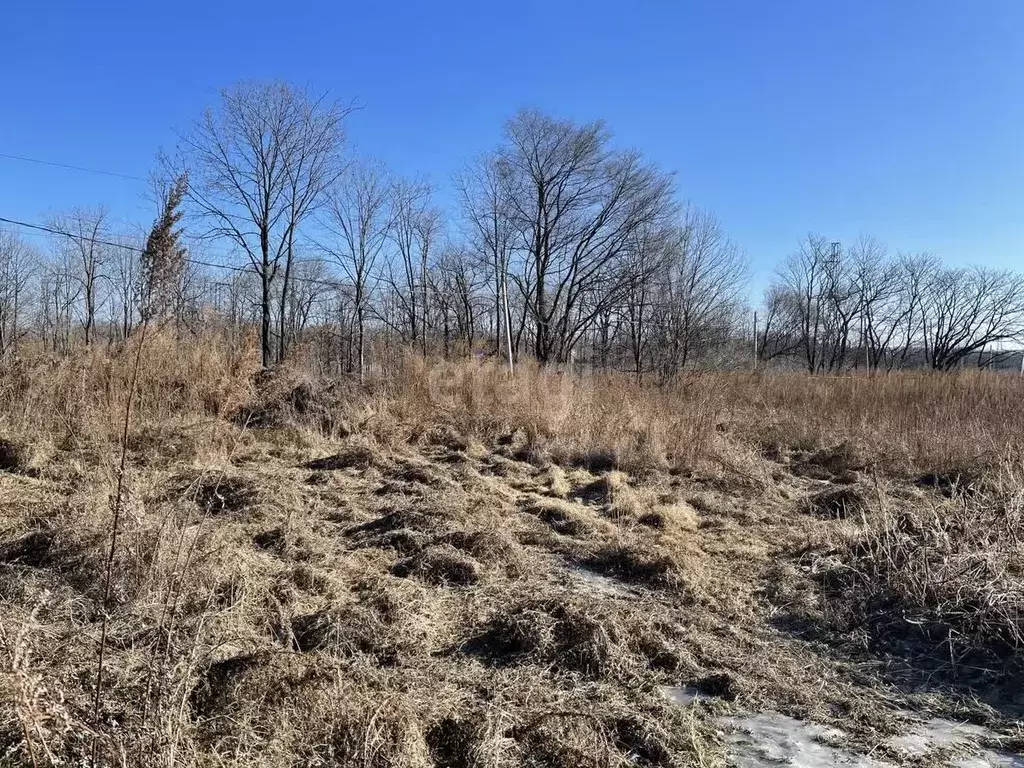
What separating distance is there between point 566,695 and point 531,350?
2683cm

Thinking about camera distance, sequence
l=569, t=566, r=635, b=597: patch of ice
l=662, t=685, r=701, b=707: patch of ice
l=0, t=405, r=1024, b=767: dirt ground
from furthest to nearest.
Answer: l=569, t=566, r=635, b=597: patch of ice → l=662, t=685, r=701, b=707: patch of ice → l=0, t=405, r=1024, b=767: dirt ground

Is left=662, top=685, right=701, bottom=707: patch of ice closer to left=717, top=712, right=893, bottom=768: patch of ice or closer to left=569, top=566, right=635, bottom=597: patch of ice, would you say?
left=717, top=712, right=893, bottom=768: patch of ice

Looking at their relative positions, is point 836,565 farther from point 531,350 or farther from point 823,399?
point 531,350

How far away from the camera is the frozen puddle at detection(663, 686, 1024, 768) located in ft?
7.69

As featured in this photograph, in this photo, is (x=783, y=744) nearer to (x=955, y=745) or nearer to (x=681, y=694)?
(x=681, y=694)

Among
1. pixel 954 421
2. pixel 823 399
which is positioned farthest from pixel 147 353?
pixel 823 399

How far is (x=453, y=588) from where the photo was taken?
13.1ft

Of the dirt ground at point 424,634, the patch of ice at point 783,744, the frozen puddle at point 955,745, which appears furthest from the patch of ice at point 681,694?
→ the frozen puddle at point 955,745

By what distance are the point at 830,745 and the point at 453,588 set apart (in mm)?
2334

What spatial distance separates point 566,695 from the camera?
8.89 ft

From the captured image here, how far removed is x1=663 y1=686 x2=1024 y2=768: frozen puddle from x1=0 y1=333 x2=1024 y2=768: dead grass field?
0.26 ft

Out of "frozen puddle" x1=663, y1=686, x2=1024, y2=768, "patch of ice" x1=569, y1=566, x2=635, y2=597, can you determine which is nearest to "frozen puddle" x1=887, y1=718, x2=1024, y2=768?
"frozen puddle" x1=663, y1=686, x2=1024, y2=768

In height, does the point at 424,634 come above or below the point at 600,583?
above

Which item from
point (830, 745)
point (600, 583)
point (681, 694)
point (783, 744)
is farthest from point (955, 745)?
point (600, 583)
